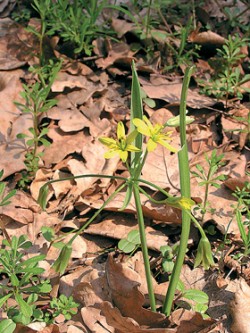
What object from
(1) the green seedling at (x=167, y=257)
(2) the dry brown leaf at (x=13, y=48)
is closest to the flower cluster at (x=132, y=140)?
(1) the green seedling at (x=167, y=257)

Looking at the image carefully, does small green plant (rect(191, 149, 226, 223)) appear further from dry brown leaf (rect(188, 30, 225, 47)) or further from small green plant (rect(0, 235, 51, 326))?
dry brown leaf (rect(188, 30, 225, 47))

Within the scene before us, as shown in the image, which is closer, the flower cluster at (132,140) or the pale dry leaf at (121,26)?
the flower cluster at (132,140)

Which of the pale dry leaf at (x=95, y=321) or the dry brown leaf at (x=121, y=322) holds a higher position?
the dry brown leaf at (x=121, y=322)

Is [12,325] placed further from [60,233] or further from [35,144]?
[35,144]

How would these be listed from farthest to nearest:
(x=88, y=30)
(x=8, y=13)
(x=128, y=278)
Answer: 1. (x=8, y=13)
2. (x=88, y=30)
3. (x=128, y=278)

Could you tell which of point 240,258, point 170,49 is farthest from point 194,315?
point 170,49

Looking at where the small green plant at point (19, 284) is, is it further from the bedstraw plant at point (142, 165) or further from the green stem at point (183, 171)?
the green stem at point (183, 171)

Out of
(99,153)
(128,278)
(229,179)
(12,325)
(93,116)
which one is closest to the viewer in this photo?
(12,325)
